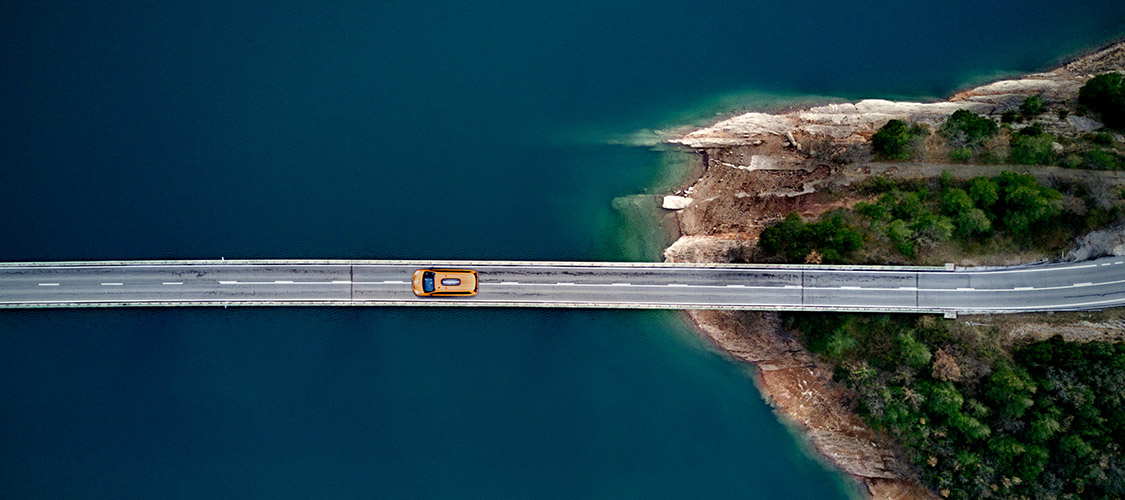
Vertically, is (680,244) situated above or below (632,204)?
below

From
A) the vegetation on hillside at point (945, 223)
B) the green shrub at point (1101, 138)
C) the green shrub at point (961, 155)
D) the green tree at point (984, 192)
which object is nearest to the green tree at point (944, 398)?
the vegetation on hillside at point (945, 223)

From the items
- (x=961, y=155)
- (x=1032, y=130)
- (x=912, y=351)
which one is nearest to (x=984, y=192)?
(x=961, y=155)

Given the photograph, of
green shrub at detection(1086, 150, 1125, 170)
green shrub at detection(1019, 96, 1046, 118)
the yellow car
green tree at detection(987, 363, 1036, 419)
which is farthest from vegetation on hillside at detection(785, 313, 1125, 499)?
the yellow car

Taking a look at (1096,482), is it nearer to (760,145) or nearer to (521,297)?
(760,145)

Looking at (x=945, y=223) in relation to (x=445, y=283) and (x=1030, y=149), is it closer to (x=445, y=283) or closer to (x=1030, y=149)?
(x=1030, y=149)

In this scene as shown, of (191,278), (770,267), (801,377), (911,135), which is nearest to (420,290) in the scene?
(191,278)
